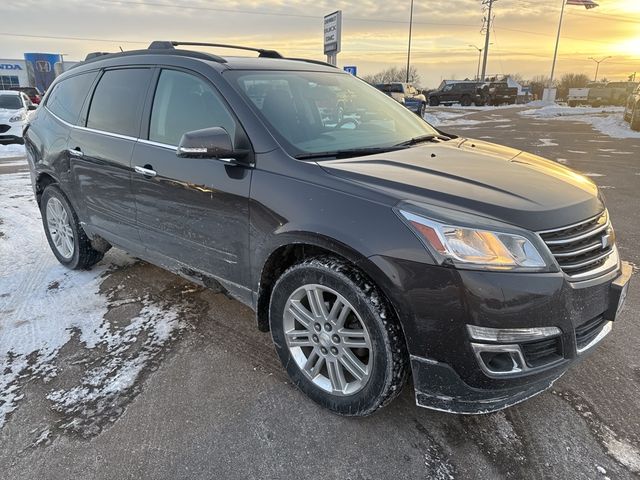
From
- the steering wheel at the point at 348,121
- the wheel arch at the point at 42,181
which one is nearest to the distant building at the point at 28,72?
the wheel arch at the point at 42,181

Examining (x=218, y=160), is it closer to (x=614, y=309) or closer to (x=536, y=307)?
(x=536, y=307)

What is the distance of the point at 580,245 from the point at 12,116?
1644cm

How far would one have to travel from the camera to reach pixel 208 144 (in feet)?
8.27

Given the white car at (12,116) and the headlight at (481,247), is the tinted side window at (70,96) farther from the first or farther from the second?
the white car at (12,116)

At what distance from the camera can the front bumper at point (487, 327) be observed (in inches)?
76.4

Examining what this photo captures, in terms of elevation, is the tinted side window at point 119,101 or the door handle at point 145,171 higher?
the tinted side window at point 119,101

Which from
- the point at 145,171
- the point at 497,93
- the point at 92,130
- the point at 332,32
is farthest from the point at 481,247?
the point at 497,93

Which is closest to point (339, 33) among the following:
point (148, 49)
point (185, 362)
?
point (148, 49)

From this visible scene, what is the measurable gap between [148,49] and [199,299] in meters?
1.95

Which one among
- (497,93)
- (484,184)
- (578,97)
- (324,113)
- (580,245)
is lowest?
(578,97)

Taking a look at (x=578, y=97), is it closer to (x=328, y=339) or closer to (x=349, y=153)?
(x=349, y=153)

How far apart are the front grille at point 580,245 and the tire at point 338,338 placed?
0.77m

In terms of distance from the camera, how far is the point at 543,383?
2.15 metres

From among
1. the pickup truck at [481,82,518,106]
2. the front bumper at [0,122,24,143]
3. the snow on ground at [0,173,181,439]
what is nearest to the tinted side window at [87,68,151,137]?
the snow on ground at [0,173,181,439]
